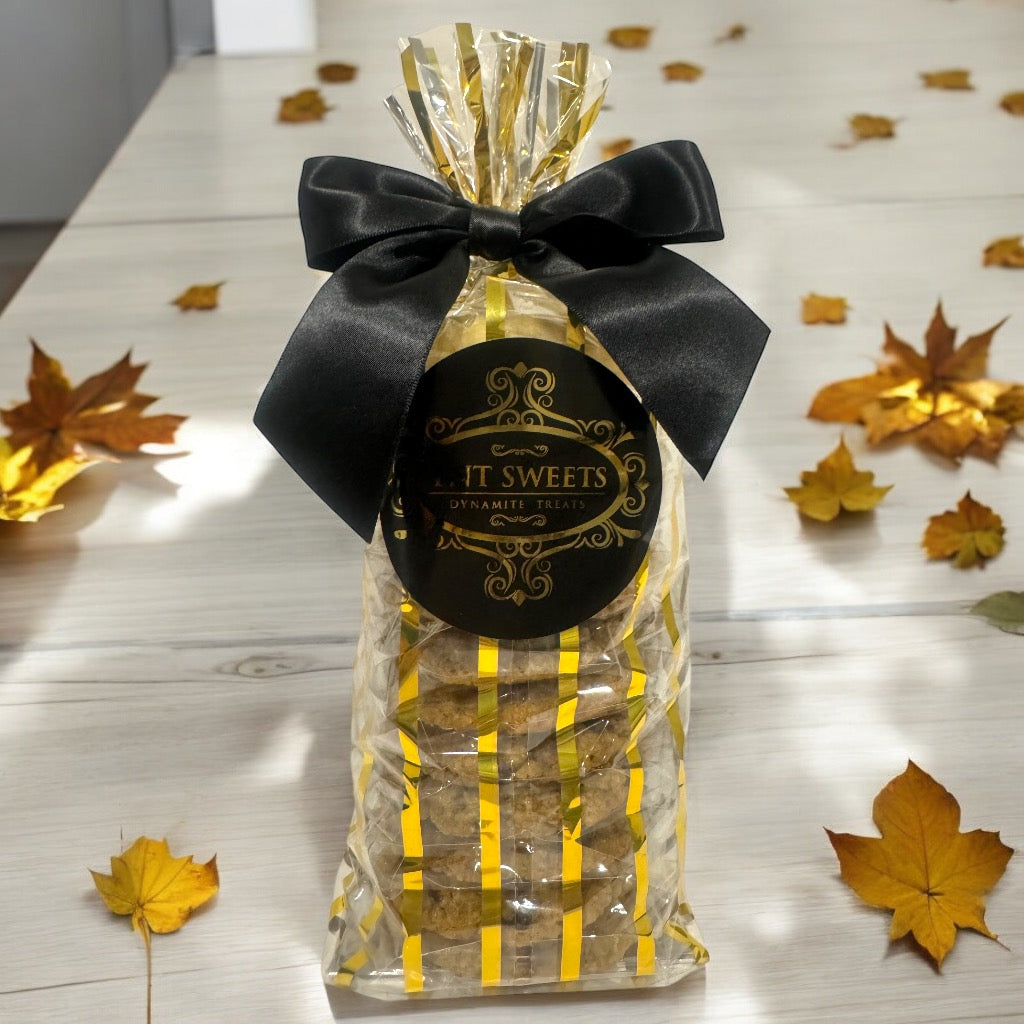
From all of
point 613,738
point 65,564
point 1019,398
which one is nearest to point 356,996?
point 613,738

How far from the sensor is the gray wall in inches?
106

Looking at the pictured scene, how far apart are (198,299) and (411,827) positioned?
2.74ft

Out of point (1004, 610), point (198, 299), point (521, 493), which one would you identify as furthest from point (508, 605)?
point (198, 299)

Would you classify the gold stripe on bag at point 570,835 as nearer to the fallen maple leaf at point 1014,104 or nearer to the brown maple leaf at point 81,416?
the brown maple leaf at point 81,416

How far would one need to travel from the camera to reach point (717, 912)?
0.70m

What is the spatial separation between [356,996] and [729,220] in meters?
1.07

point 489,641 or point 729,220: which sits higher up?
point 489,641

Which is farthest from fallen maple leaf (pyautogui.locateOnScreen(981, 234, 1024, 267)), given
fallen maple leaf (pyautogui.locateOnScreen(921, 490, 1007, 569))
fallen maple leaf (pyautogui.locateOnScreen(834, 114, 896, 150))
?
fallen maple leaf (pyautogui.locateOnScreen(921, 490, 1007, 569))

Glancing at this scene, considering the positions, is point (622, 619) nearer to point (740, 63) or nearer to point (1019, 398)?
point (1019, 398)

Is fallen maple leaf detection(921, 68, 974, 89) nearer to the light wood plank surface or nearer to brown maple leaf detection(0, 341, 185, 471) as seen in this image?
the light wood plank surface

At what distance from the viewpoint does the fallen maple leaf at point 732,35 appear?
6.47 feet

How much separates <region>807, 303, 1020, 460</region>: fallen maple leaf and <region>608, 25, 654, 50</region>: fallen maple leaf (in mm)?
976

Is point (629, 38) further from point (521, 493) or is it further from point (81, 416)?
Answer: point (521, 493)

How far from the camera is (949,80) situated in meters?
1.79
